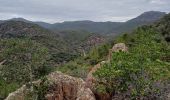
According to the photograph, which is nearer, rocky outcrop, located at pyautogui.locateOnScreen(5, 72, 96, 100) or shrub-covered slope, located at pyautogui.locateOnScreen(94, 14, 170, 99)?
shrub-covered slope, located at pyautogui.locateOnScreen(94, 14, 170, 99)

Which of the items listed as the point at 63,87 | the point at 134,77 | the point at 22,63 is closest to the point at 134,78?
the point at 134,77

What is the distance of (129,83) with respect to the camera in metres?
35.3

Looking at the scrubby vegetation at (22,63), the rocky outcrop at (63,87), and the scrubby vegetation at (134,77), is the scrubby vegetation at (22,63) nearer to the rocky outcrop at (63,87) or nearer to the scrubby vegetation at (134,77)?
the rocky outcrop at (63,87)

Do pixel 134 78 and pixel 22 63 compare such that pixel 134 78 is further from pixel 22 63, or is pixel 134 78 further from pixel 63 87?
pixel 22 63

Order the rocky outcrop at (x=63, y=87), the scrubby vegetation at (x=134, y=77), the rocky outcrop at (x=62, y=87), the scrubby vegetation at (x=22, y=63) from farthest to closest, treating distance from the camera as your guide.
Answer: the scrubby vegetation at (x=22, y=63) → the rocky outcrop at (x=63, y=87) → the rocky outcrop at (x=62, y=87) → the scrubby vegetation at (x=134, y=77)

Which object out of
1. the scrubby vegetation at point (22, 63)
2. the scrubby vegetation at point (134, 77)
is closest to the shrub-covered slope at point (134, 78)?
the scrubby vegetation at point (134, 77)

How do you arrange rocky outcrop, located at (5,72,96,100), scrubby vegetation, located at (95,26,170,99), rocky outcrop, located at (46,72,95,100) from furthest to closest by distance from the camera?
1. rocky outcrop, located at (46,72,95,100)
2. rocky outcrop, located at (5,72,96,100)
3. scrubby vegetation, located at (95,26,170,99)

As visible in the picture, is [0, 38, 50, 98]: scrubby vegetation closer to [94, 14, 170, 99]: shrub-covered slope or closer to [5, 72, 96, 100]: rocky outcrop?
[5, 72, 96, 100]: rocky outcrop

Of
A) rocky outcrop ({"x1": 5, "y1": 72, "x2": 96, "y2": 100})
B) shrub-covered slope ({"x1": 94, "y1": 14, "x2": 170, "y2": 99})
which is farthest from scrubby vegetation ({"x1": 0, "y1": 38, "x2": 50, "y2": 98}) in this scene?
shrub-covered slope ({"x1": 94, "y1": 14, "x2": 170, "y2": 99})

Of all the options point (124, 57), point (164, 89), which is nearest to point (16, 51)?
point (124, 57)

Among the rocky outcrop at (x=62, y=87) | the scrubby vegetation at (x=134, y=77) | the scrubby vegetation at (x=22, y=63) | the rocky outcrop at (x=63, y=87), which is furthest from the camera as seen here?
the scrubby vegetation at (x=22, y=63)

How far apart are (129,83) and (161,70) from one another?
346 centimetres

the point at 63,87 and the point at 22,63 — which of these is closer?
the point at 63,87

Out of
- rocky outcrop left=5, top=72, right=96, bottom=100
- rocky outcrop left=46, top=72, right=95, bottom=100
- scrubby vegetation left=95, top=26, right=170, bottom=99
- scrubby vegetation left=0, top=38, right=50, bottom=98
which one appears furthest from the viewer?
scrubby vegetation left=0, top=38, right=50, bottom=98
